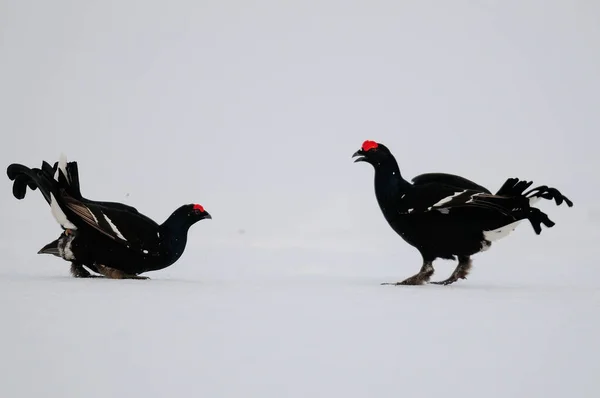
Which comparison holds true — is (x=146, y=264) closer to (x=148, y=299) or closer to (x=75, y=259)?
(x=75, y=259)

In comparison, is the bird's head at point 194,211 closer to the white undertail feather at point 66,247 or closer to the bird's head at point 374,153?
the white undertail feather at point 66,247

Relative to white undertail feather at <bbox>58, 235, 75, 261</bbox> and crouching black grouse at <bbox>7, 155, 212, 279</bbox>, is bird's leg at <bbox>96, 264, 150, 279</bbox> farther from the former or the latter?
white undertail feather at <bbox>58, 235, 75, 261</bbox>

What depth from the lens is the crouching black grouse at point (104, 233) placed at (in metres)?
9.22

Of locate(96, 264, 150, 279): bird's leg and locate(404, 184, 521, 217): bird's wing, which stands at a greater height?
locate(404, 184, 521, 217): bird's wing

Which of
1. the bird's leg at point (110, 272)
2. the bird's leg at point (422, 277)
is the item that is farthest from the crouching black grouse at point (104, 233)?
the bird's leg at point (422, 277)

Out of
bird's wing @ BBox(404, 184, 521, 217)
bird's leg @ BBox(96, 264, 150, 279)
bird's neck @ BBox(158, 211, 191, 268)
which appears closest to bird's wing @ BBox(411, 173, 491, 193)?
bird's wing @ BBox(404, 184, 521, 217)

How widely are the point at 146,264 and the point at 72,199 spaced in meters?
1.08

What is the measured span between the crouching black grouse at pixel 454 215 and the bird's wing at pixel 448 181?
0.18m

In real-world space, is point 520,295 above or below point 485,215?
below

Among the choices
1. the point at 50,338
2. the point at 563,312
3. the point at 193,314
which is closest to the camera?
the point at 50,338

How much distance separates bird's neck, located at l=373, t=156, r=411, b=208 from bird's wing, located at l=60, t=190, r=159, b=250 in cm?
261

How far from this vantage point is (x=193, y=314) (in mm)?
6910

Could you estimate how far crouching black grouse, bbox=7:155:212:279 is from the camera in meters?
9.22

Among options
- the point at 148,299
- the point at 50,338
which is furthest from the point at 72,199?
the point at 50,338
